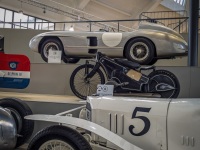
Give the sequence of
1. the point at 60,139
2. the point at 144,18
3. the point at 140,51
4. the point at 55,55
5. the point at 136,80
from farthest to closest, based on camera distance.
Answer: the point at 144,18, the point at 55,55, the point at 140,51, the point at 136,80, the point at 60,139

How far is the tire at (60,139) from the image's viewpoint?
1.97 m

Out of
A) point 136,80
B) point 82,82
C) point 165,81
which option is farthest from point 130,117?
point 82,82

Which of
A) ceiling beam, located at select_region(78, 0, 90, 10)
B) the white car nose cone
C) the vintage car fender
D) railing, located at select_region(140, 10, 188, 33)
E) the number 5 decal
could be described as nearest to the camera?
the vintage car fender

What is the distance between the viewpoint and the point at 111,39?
398 centimetres

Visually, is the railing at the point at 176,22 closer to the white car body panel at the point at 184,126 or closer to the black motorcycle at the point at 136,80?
the black motorcycle at the point at 136,80

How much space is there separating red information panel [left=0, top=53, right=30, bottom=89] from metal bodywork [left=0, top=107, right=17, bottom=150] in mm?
1914

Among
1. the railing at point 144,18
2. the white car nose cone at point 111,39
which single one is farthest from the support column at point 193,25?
the railing at point 144,18

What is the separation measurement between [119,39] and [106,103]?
1.83 m

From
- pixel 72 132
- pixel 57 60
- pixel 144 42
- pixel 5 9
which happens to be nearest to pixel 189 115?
pixel 72 132

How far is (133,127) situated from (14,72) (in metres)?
2.92

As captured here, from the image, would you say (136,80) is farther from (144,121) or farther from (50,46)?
(50,46)

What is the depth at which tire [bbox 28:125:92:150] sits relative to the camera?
77.5 inches

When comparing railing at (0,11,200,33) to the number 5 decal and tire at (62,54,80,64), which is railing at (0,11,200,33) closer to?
tire at (62,54,80,64)

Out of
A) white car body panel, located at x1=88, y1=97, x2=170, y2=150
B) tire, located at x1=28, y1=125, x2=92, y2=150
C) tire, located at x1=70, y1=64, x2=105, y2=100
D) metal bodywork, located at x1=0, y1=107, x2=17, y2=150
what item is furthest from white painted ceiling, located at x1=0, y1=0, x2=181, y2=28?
tire, located at x1=28, y1=125, x2=92, y2=150
